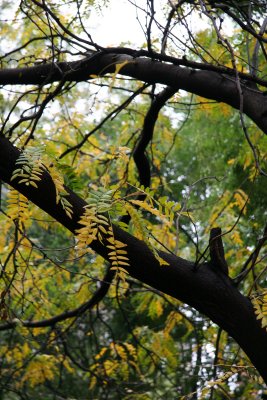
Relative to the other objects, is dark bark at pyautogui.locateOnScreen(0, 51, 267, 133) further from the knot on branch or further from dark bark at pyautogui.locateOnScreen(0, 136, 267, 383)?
dark bark at pyautogui.locateOnScreen(0, 136, 267, 383)

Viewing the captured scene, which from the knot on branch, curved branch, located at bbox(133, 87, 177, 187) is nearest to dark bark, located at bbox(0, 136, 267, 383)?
the knot on branch

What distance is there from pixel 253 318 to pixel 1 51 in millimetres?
3903

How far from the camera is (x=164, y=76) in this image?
3.20m

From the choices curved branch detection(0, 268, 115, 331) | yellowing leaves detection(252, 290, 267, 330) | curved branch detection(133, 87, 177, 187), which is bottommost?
yellowing leaves detection(252, 290, 267, 330)

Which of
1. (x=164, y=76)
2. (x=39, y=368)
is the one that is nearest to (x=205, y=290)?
(x=164, y=76)

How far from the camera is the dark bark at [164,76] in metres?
2.92

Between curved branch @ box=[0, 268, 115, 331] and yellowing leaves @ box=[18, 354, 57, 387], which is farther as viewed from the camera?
yellowing leaves @ box=[18, 354, 57, 387]

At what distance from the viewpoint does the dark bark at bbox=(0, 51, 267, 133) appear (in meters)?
2.92

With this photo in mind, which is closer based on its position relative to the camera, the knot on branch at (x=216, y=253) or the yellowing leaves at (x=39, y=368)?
the knot on branch at (x=216, y=253)

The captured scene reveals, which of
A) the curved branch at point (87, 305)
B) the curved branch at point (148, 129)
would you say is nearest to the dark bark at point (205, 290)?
the curved branch at point (148, 129)

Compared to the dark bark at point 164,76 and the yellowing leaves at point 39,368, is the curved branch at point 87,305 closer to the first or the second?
the dark bark at point 164,76

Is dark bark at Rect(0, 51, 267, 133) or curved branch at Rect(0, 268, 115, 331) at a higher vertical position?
dark bark at Rect(0, 51, 267, 133)

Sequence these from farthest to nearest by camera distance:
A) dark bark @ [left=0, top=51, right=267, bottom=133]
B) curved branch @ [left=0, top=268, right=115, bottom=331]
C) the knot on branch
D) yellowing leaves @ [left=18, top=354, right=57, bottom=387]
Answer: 1. yellowing leaves @ [left=18, top=354, right=57, bottom=387]
2. curved branch @ [left=0, top=268, right=115, bottom=331]
3. dark bark @ [left=0, top=51, right=267, bottom=133]
4. the knot on branch

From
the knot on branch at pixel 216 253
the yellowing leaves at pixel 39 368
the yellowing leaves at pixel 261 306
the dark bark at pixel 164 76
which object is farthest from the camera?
the yellowing leaves at pixel 39 368
